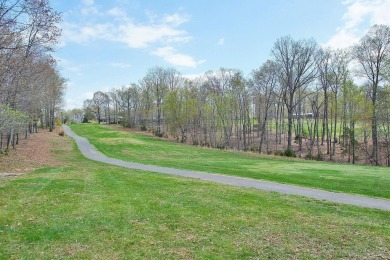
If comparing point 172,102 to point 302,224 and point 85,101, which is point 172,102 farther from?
point 85,101

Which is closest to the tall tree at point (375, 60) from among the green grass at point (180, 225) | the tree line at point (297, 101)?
the tree line at point (297, 101)

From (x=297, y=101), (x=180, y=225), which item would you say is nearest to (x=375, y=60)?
(x=297, y=101)

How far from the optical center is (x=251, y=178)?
49.3ft

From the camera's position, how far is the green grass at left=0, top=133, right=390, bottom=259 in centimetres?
551

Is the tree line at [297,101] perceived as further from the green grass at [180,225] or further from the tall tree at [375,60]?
the green grass at [180,225]

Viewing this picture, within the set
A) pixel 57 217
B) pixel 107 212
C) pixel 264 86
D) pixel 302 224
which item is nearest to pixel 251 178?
pixel 302 224

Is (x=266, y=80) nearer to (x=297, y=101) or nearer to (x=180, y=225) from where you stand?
(x=297, y=101)

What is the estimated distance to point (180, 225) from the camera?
22.6ft

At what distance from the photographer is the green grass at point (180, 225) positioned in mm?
5508

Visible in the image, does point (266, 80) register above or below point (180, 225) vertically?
above

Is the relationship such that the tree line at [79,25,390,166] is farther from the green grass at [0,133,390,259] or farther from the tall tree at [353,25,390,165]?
the green grass at [0,133,390,259]

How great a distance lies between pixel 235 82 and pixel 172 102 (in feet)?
35.9

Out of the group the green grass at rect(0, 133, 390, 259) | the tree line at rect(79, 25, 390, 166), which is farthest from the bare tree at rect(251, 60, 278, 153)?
the green grass at rect(0, 133, 390, 259)

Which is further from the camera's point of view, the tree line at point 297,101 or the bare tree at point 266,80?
the bare tree at point 266,80
